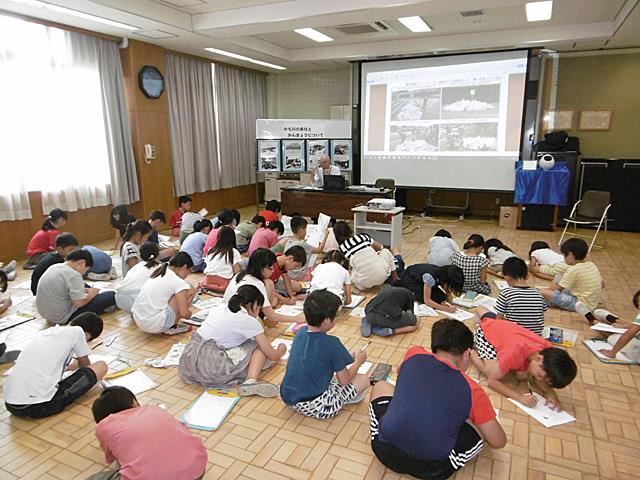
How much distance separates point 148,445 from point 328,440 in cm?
94

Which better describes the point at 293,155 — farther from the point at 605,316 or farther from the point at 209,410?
the point at 209,410

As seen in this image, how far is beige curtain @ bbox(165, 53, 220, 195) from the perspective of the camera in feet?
24.6

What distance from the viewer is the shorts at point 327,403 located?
8.02 feet

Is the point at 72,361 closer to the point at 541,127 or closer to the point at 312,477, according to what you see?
the point at 312,477

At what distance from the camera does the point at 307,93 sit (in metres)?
9.87

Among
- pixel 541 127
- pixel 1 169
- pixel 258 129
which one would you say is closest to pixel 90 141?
pixel 1 169

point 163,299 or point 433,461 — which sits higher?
point 163,299

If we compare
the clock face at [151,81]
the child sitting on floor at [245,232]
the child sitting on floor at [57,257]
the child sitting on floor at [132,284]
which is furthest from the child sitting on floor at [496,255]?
the clock face at [151,81]

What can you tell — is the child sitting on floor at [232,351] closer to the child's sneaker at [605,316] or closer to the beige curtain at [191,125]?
the child's sneaker at [605,316]

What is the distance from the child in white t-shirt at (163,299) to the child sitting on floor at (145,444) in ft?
4.78

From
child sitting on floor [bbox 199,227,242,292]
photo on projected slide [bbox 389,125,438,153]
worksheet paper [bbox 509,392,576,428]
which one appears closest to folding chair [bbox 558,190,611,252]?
photo on projected slide [bbox 389,125,438,153]

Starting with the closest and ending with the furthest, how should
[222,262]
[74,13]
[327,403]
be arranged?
[327,403] < [222,262] < [74,13]

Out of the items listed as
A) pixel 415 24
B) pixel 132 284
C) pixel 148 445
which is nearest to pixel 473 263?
pixel 132 284

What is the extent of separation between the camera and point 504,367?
2633 mm
